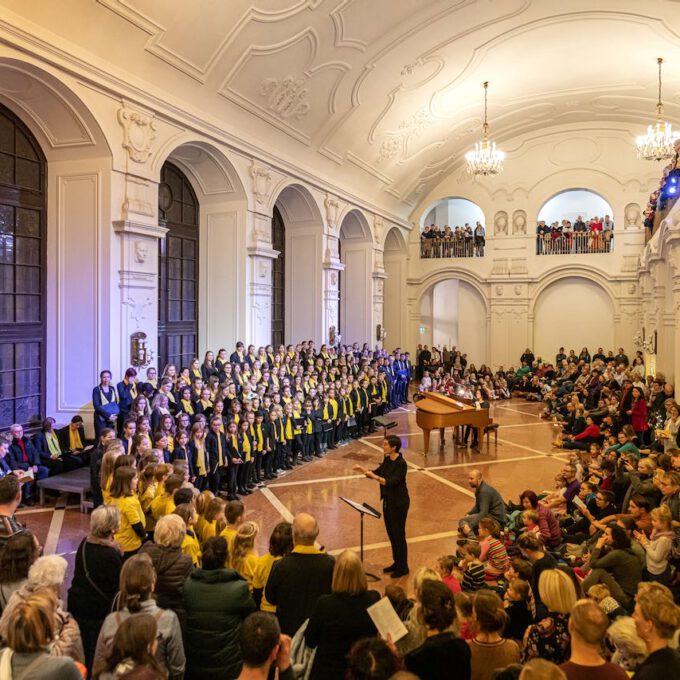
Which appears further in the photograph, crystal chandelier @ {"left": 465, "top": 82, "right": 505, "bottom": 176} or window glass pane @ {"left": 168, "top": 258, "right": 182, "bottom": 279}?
crystal chandelier @ {"left": 465, "top": 82, "right": 505, "bottom": 176}

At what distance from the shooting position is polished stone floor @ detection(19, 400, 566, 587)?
664 cm

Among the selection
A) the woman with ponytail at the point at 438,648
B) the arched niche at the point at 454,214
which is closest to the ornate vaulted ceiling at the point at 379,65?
the arched niche at the point at 454,214

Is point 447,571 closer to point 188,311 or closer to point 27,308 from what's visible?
point 27,308

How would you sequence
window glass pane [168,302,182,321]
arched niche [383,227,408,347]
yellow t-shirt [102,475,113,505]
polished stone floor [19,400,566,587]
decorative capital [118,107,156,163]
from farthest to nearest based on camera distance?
arched niche [383,227,408,347], window glass pane [168,302,182,321], decorative capital [118,107,156,163], polished stone floor [19,400,566,587], yellow t-shirt [102,475,113,505]

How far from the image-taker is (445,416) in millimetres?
10859

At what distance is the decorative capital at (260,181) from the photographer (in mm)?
13250

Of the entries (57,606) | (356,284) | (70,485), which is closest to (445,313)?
(356,284)

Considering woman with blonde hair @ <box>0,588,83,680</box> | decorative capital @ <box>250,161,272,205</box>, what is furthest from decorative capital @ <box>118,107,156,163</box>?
woman with blonde hair @ <box>0,588,83,680</box>

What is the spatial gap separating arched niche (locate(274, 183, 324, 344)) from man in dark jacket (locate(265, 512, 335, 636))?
1375 centimetres

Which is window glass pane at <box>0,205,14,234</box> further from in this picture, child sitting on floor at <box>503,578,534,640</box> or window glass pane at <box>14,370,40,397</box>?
child sitting on floor at <box>503,578,534,640</box>

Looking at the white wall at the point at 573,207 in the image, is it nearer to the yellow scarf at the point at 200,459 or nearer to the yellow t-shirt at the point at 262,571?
the yellow scarf at the point at 200,459

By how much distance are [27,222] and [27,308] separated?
4.75 feet

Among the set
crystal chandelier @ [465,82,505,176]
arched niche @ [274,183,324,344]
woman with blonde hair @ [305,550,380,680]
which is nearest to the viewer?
woman with blonde hair @ [305,550,380,680]

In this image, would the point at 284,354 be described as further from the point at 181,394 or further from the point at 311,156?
the point at 311,156
